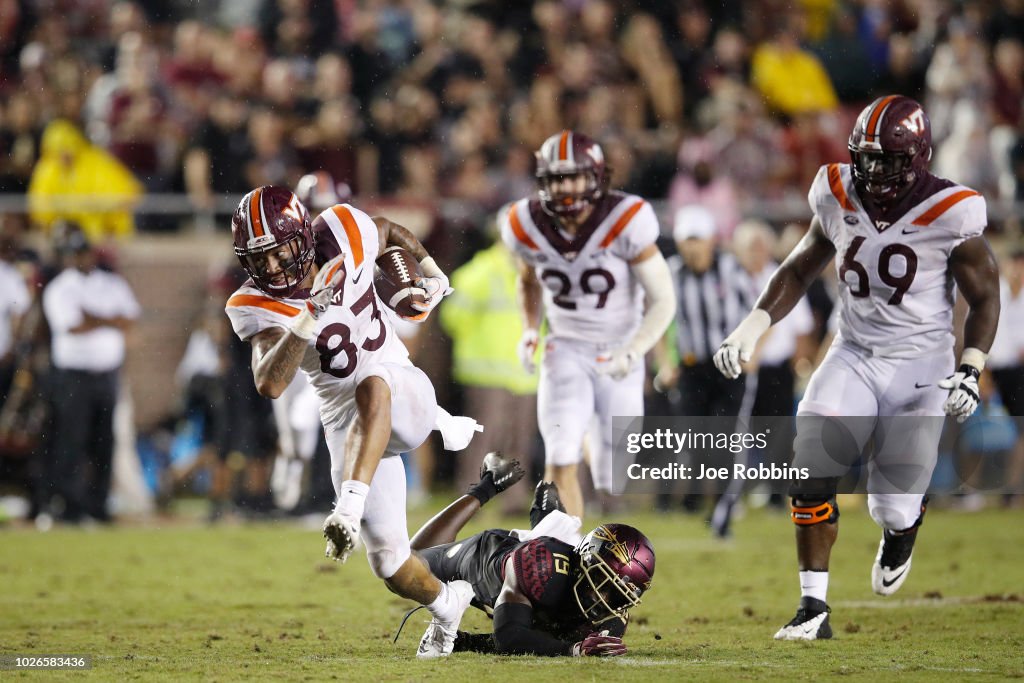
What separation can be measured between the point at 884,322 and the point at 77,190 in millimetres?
7225

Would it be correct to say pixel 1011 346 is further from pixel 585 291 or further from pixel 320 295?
pixel 320 295

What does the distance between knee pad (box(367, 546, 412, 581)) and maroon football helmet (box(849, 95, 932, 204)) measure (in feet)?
7.83

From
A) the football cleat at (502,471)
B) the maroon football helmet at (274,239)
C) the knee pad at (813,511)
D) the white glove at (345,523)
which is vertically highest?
the maroon football helmet at (274,239)

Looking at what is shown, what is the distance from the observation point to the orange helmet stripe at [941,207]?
594 centimetres

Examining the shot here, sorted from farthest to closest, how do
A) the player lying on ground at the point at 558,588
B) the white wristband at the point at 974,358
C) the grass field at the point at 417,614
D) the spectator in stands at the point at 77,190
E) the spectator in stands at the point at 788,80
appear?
the spectator in stands at the point at 788,80
the spectator in stands at the point at 77,190
the white wristband at the point at 974,358
the player lying on ground at the point at 558,588
the grass field at the point at 417,614

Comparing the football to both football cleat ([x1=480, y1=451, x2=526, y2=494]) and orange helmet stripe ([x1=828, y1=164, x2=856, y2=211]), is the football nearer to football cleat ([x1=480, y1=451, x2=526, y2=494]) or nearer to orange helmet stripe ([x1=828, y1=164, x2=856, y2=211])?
football cleat ([x1=480, y1=451, x2=526, y2=494])

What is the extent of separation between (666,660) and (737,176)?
24.2 ft

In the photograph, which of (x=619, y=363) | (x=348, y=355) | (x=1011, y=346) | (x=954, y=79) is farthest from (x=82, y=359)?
(x=954, y=79)

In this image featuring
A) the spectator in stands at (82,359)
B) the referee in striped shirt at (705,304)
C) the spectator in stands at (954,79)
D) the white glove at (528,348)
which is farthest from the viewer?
the spectator in stands at (954,79)

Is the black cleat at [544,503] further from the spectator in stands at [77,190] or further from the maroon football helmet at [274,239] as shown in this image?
the spectator in stands at [77,190]

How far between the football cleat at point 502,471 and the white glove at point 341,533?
118 centimetres

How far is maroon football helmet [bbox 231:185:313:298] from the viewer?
5.21 metres

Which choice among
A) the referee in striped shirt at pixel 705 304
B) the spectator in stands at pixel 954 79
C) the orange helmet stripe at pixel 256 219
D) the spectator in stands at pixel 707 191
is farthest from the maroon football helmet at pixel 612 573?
the spectator in stands at pixel 954 79

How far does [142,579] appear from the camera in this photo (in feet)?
26.4
